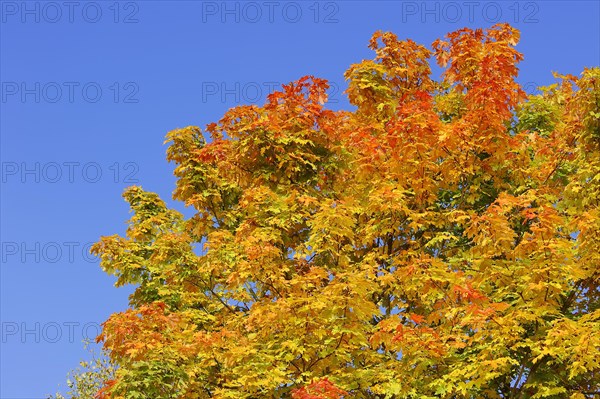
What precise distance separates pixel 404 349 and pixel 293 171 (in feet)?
23.3

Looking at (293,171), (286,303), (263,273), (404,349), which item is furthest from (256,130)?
(404,349)

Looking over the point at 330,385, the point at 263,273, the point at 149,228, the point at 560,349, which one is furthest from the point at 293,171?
the point at 560,349

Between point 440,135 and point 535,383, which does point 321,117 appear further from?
point 535,383

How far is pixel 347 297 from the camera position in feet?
54.5

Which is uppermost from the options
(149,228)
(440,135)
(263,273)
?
(149,228)

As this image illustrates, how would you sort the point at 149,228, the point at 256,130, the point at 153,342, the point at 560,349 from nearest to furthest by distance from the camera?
1. the point at 560,349
2. the point at 153,342
3. the point at 256,130
4. the point at 149,228

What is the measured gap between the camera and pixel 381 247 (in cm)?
2062

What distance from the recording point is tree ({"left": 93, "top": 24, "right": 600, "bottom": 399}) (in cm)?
1669

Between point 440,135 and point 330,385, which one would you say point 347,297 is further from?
point 440,135

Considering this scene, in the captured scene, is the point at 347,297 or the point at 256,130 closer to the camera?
the point at 347,297

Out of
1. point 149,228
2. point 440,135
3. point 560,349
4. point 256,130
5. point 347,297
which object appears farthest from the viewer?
point 149,228

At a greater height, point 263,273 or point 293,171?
point 293,171

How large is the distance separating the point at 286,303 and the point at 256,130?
625 cm

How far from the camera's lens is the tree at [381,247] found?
16.7 meters
